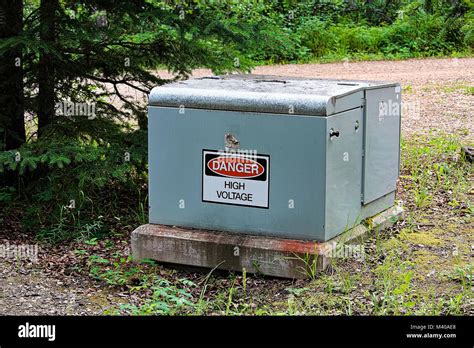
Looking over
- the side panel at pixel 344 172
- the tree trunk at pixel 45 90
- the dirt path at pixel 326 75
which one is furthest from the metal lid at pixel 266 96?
the tree trunk at pixel 45 90

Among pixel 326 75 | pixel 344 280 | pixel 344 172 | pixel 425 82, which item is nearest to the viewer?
pixel 344 280

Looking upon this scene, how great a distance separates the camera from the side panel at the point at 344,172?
5602 mm

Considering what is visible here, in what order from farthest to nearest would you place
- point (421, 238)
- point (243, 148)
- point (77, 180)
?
point (77, 180), point (421, 238), point (243, 148)

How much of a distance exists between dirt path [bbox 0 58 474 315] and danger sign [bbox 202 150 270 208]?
0.98 metres

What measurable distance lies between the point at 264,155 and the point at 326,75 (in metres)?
11.2

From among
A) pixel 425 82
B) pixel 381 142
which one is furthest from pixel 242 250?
pixel 425 82

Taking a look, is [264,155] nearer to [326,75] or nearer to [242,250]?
[242,250]

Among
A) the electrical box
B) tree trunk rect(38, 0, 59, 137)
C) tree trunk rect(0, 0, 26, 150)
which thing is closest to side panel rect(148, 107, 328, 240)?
the electrical box

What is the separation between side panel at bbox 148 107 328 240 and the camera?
5.54m

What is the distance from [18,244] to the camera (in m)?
6.81

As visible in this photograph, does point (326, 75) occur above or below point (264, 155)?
above

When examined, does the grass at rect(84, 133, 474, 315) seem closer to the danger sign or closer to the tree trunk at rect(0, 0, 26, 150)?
the danger sign

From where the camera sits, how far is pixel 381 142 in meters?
6.45

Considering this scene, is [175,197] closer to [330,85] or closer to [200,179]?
[200,179]
